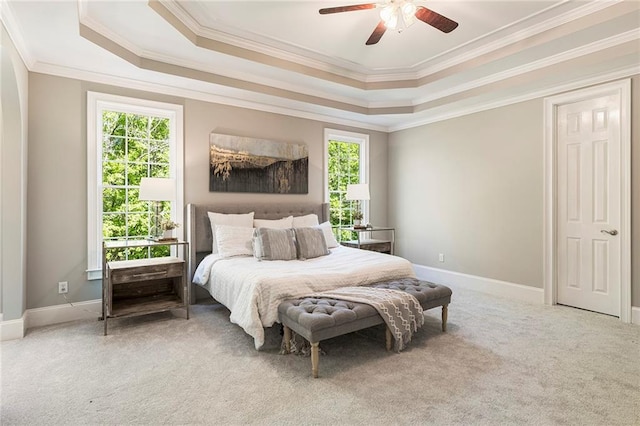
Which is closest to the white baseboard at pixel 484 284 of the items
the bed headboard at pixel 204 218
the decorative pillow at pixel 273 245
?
the bed headboard at pixel 204 218

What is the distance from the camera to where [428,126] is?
552cm

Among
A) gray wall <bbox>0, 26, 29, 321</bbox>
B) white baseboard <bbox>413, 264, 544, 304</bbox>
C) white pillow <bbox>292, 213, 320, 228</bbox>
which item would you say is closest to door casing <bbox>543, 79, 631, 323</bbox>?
white baseboard <bbox>413, 264, 544, 304</bbox>

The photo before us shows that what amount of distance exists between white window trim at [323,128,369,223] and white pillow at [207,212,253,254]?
5.01 feet

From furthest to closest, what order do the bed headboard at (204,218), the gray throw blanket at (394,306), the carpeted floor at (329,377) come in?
the bed headboard at (204,218), the gray throw blanket at (394,306), the carpeted floor at (329,377)

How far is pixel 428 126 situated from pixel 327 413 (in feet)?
15.4

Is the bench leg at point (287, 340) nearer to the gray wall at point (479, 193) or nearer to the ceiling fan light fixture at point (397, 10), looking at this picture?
the ceiling fan light fixture at point (397, 10)

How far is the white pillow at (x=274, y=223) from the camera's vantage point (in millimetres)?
4352

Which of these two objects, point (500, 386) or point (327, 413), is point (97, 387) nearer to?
point (327, 413)

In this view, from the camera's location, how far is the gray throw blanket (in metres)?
2.74

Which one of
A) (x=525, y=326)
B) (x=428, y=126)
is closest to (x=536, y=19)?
(x=428, y=126)

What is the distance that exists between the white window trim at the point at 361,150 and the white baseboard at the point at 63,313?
3.31 metres

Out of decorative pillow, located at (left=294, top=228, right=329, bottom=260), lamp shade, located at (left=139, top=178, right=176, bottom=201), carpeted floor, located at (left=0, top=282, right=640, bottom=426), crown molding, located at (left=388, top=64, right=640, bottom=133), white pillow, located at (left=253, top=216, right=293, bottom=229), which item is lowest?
carpeted floor, located at (left=0, top=282, right=640, bottom=426)

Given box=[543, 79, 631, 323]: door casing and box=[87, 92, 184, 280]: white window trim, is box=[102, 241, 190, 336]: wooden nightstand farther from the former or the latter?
box=[543, 79, 631, 323]: door casing

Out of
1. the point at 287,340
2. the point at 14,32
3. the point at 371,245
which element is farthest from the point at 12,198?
the point at 371,245
